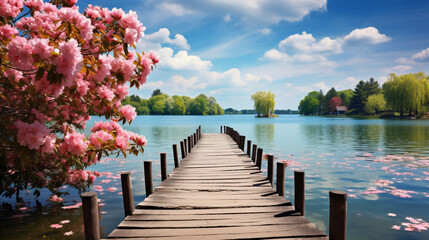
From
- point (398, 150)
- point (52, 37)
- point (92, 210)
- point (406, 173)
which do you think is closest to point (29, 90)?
point (52, 37)

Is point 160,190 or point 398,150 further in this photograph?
point 398,150

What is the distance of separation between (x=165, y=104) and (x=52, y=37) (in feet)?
433

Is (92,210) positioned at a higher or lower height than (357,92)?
lower

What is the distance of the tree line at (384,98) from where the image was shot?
51.6m

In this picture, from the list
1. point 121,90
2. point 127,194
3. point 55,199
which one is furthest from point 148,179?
point 55,199

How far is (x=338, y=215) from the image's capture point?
378 cm

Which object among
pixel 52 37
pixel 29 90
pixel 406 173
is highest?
pixel 52 37

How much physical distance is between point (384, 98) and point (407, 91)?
614 cm

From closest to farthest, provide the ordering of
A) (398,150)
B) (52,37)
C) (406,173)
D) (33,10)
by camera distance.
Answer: (52,37)
(33,10)
(406,173)
(398,150)

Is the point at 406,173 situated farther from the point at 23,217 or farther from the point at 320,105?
the point at 320,105

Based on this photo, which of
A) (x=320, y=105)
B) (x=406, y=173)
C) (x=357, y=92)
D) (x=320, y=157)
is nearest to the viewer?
(x=406, y=173)

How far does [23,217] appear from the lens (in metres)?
7.27

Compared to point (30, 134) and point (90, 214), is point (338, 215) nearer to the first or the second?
point (90, 214)

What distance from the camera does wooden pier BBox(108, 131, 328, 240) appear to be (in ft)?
13.8
